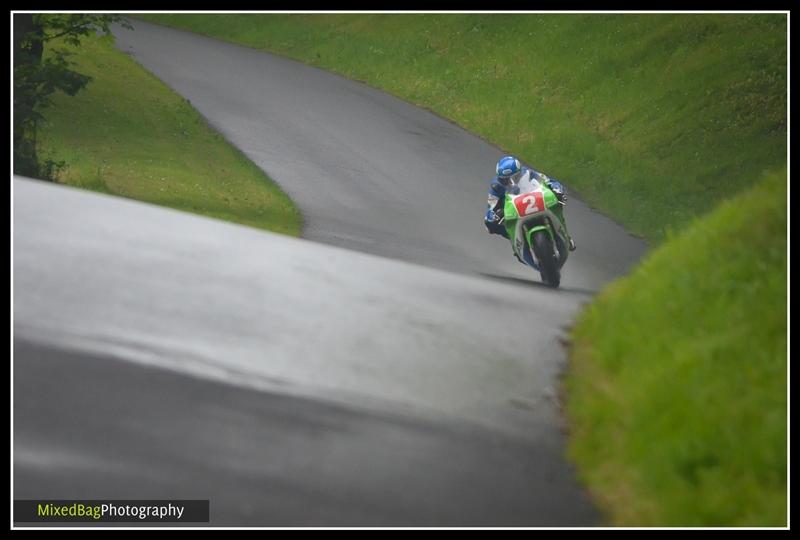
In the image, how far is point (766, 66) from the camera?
30.0m

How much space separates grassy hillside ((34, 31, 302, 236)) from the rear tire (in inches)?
259

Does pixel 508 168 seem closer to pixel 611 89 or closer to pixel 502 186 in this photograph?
pixel 502 186

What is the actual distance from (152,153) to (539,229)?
14201 millimetres

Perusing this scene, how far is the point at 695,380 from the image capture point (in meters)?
7.69

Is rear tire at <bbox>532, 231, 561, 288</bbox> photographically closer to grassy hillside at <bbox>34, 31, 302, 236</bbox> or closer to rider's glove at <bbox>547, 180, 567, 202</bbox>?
rider's glove at <bbox>547, 180, 567, 202</bbox>

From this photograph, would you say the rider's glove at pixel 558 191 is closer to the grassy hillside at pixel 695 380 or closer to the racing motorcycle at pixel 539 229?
the racing motorcycle at pixel 539 229

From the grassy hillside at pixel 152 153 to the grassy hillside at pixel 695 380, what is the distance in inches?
460

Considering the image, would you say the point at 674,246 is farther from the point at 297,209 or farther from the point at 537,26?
the point at 537,26

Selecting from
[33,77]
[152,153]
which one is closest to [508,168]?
[33,77]

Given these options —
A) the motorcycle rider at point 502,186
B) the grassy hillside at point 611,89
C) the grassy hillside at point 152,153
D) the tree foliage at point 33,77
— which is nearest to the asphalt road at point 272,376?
the motorcycle rider at point 502,186

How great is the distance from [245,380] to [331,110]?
81.2ft

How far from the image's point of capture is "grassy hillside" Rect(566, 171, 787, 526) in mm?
6570

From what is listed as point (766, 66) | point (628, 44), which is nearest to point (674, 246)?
point (766, 66)

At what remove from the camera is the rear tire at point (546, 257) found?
50.5ft
